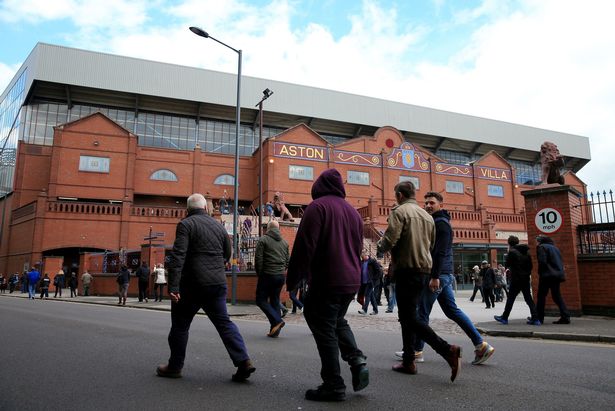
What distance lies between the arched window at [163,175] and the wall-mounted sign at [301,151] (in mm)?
9017

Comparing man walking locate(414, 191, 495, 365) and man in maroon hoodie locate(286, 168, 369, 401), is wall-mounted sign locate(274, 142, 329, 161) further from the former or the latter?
man in maroon hoodie locate(286, 168, 369, 401)

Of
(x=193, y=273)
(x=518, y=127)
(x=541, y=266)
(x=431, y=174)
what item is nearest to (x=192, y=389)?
(x=193, y=273)

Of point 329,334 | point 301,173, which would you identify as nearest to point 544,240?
point 329,334

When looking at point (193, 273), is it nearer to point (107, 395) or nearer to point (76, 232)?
point (107, 395)

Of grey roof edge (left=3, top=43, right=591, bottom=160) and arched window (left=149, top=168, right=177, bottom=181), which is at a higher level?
grey roof edge (left=3, top=43, right=591, bottom=160)

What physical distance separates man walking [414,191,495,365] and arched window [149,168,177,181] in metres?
35.7

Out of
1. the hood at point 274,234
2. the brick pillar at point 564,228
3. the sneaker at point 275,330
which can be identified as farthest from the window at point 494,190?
the sneaker at point 275,330

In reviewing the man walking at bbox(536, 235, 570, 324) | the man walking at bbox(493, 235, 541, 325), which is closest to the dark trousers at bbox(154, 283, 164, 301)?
the man walking at bbox(493, 235, 541, 325)

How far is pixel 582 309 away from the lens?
10094 mm

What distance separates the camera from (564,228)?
10508 millimetres

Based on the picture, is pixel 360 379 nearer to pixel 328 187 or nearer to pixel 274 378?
pixel 274 378

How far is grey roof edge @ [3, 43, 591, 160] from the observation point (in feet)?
142

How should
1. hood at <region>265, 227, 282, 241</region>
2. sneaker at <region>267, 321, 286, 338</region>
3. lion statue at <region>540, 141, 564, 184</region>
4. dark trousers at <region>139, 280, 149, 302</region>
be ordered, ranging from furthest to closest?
1. dark trousers at <region>139, 280, 149, 302</region>
2. lion statue at <region>540, 141, 564, 184</region>
3. hood at <region>265, 227, 282, 241</region>
4. sneaker at <region>267, 321, 286, 338</region>

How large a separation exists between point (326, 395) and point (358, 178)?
3644 cm
